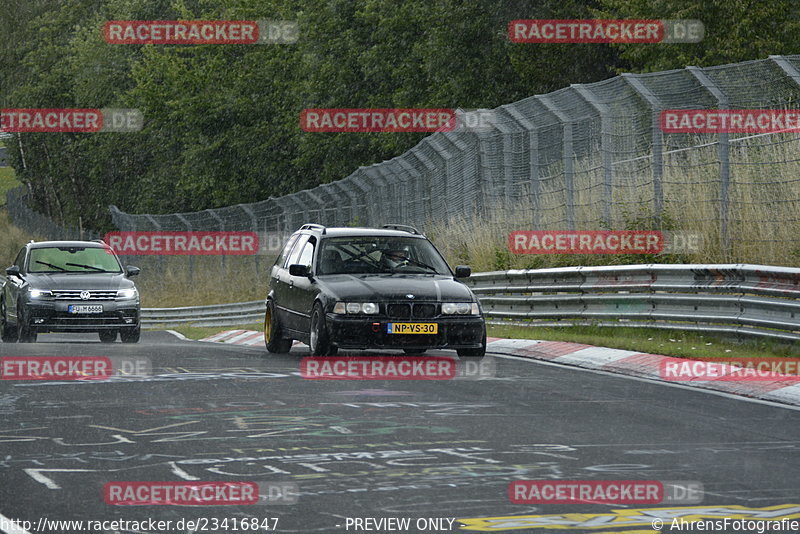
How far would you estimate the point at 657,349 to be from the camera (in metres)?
14.6

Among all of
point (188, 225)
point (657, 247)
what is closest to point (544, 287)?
point (657, 247)

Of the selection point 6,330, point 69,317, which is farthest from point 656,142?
point 6,330

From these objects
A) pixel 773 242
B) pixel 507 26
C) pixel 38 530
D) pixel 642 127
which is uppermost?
pixel 507 26

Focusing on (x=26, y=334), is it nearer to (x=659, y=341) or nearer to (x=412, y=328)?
(x=412, y=328)

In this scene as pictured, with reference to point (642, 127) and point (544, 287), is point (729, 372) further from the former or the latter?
point (642, 127)

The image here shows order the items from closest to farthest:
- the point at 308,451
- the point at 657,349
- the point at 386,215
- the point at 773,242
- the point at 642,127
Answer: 1. the point at 308,451
2. the point at 657,349
3. the point at 773,242
4. the point at 642,127
5. the point at 386,215

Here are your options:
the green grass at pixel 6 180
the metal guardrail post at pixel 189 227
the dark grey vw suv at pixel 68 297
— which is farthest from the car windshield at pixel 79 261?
the green grass at pixel 6 180

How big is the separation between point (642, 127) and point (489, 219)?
3.78 m

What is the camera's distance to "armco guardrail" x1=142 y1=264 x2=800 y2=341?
1366 cm

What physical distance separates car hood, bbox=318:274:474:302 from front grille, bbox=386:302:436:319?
0.07m

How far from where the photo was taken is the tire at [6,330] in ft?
71.8

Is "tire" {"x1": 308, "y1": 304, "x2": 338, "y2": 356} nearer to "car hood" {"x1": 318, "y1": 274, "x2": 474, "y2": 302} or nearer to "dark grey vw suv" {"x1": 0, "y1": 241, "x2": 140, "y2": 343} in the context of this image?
"car hood" {"x1": 318, "y1": 274, "x2": 474, "y2": 302}

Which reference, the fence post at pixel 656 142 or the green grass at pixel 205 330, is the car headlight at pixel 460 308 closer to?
the fence post at pixel 656 142

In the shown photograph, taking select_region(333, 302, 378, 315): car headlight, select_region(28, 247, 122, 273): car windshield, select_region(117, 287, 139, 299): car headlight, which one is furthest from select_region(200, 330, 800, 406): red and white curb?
select_region(28, 247, 122, 273): car windshield
